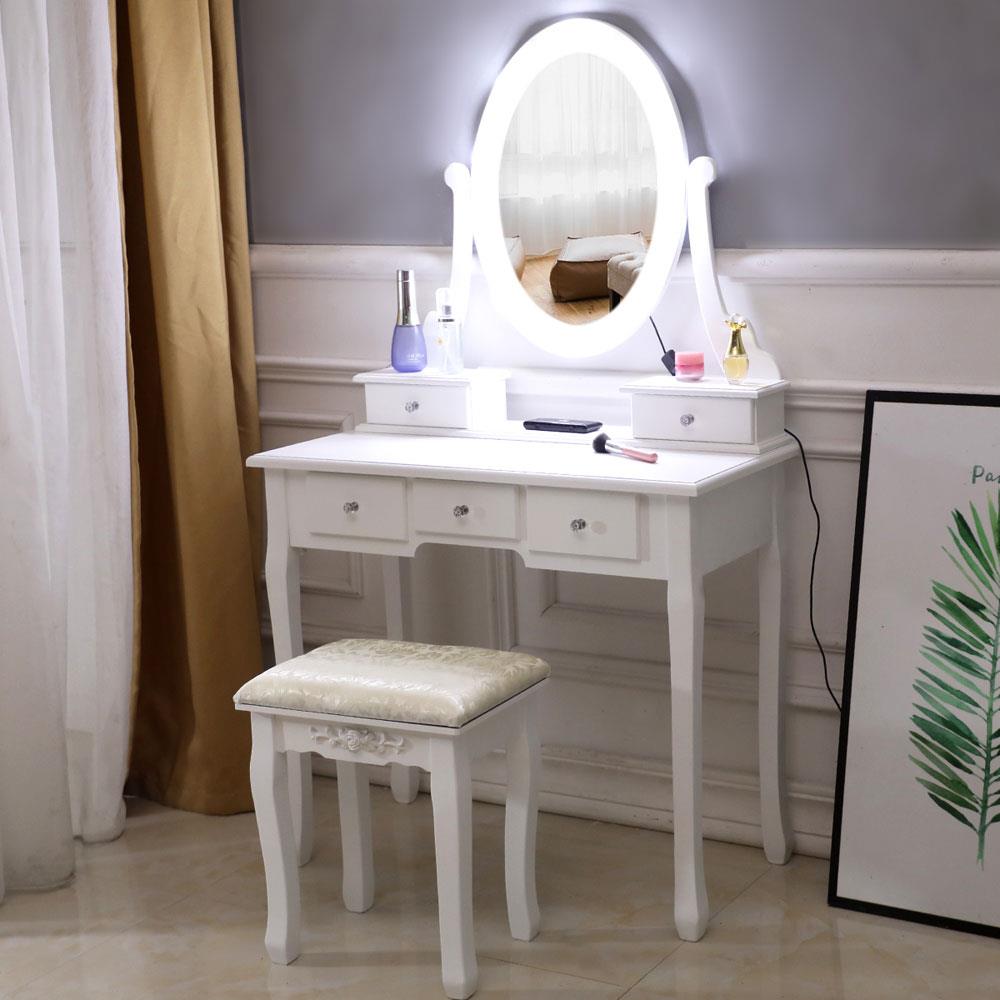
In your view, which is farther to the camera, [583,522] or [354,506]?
[354,506]

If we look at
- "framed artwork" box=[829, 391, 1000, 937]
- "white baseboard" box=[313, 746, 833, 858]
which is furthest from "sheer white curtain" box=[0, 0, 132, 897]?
"framed artwork" box=[829, 391, 1000, 937]

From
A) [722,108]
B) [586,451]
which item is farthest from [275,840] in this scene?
[722,108]

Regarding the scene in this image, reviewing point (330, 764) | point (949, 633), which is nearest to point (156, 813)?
point (330, 764)

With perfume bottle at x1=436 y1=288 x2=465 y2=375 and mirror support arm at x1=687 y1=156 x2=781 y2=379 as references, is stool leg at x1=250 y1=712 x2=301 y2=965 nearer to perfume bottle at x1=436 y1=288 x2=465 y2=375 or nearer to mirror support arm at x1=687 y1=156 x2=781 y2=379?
perfume bottle at x1=436 y1=288 x2=465 y2=375

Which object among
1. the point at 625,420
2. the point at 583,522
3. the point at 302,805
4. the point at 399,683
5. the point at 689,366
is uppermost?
the point at 689,366

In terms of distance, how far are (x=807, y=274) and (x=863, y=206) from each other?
0.14 metres

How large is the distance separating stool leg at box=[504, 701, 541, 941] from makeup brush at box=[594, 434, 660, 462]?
44 centimetres

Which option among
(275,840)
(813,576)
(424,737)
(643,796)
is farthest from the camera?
(643,796)

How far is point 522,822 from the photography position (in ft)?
7.66

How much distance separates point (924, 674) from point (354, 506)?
3.24 ft

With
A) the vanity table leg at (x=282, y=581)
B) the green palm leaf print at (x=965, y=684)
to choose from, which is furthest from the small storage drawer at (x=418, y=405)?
the green palm leaf print at (x=965, y=684)

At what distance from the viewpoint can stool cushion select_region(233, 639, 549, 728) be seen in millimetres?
2150

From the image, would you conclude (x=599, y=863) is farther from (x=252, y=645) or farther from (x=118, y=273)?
(x=118, y=273)

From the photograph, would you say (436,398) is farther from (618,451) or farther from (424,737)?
(424,737)
